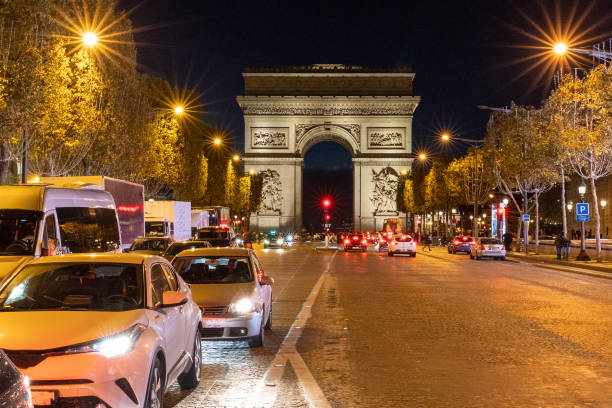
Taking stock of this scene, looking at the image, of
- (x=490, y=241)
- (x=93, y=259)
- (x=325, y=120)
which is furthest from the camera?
(x=325, y=120)

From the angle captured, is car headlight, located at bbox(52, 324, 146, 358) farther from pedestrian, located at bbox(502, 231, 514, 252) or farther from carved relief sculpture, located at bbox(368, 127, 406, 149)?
carved relief sculpture, located at bbox(368, 127, 406, 149)

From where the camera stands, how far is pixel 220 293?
36.0 ft

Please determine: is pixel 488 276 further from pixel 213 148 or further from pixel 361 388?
pixel 213 148

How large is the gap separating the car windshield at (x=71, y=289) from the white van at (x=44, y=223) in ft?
17.1

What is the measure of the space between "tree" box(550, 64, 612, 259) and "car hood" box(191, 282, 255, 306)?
75.4 feet

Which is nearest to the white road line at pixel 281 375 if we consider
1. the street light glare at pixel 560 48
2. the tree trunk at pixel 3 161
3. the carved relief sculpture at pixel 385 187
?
the tree trunk at pixel 3 161

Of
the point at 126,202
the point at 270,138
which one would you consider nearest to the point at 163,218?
the point at 126,202

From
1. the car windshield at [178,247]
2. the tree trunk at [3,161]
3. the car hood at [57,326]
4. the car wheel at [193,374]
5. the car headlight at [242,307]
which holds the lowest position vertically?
the car wheel at [193,374]

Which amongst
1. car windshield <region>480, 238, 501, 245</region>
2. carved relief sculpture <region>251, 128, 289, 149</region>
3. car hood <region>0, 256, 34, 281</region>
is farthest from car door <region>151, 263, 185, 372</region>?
carved relief sculpture <region>251, 128, 289, 149</region>

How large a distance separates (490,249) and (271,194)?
41.1 meters

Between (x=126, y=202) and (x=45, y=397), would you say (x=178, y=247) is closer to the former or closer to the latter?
(x=126, y=202)

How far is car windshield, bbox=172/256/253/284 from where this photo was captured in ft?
39.0

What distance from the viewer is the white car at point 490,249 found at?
44000mm

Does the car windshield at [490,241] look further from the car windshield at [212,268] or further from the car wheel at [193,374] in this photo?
the car wheel at [193,374]
